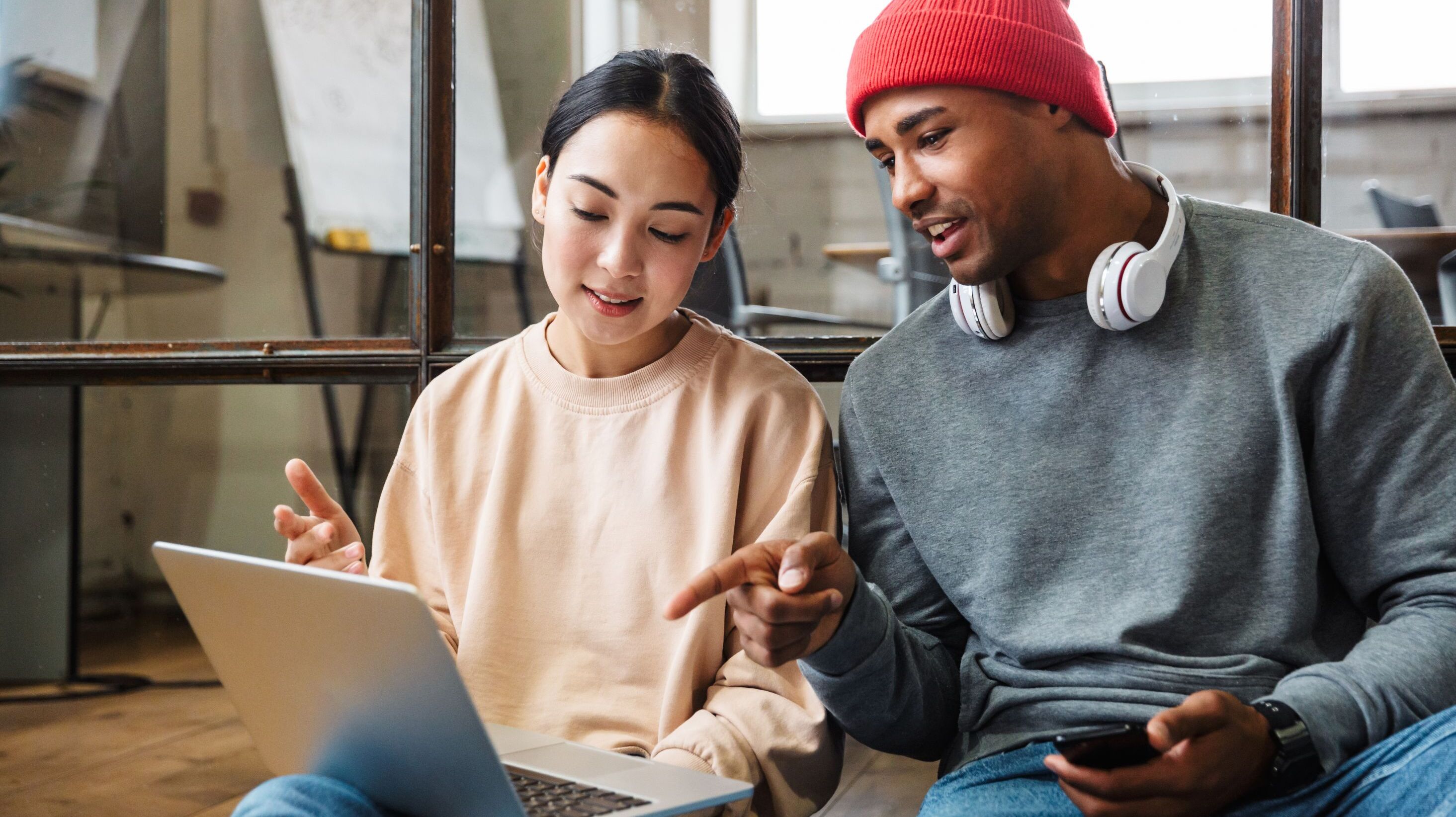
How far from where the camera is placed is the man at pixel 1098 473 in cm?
99

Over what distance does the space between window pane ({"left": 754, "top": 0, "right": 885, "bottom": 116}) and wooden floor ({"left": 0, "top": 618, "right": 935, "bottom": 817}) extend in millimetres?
1040

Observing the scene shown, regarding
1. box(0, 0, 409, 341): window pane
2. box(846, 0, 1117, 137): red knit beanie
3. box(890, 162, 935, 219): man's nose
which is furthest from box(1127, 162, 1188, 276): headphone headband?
box(0, 0, 409, 341): window pane

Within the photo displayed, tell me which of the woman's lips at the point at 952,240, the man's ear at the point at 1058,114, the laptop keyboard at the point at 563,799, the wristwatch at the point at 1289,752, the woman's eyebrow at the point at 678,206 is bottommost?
the laptop keyboard at the point at 563,799

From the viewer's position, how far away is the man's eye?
1.19 meters

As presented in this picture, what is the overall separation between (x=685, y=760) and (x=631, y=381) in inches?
16.5

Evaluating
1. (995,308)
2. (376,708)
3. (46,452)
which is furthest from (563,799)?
(46,452)

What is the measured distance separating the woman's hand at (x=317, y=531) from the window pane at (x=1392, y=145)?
3.95 feet

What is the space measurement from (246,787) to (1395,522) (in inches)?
60.3

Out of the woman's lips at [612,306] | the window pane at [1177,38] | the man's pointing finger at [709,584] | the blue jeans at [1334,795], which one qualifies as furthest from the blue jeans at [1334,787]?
the window pane at [1177,38]

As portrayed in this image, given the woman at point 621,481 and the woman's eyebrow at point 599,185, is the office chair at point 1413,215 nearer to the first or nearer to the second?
the woman at point 621,481

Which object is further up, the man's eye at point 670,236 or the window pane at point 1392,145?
the window pane at point 1392,145

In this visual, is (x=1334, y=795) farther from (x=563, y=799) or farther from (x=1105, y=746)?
(x=563, y=799)

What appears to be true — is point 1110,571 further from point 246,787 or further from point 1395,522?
point 246,787

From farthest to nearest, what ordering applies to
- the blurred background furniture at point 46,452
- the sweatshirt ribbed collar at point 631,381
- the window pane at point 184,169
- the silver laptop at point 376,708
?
the blurred background furniture at point 46,452
the window pane at point 184,169
the sweatshirt ribbed collar at point 631,381
the silver laptop at point 376,708
